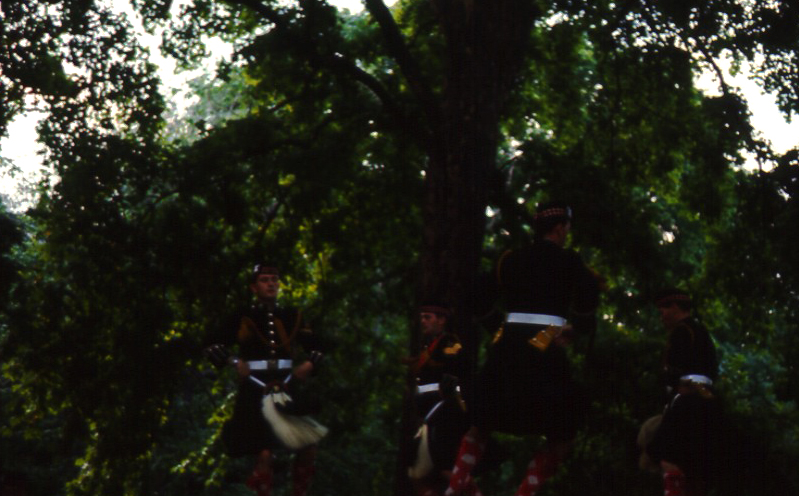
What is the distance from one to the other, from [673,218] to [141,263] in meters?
16.4

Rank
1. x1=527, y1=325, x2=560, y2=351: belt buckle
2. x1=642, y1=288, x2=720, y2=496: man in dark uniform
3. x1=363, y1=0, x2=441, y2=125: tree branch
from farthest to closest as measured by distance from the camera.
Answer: x1=363, y1=0, x2=441, y2=125: tree branch → x1=642, y1=288, x2=720, y2=496: man in dark uniform → x1=527, y1=325, x2=560, y2=351: belt buckle

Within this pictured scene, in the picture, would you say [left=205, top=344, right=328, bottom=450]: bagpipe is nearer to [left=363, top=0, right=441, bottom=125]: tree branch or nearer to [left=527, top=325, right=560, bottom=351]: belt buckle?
[left=527, top=325, right=560, bottom=351]: belt buckle

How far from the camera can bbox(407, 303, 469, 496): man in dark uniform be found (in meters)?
11.0

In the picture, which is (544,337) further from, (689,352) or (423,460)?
(423,460)

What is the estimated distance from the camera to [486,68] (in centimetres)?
1511

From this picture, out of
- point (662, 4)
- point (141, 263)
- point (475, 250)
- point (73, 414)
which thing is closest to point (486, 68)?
point (475, 250)

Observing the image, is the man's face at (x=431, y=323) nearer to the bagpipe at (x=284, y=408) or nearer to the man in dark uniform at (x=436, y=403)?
the man in dark uniform at (x=436, y=403)

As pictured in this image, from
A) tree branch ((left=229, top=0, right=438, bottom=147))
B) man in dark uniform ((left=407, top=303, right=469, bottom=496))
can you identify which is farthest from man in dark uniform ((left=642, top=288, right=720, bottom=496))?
tree branch ((left=229, top=0, right=438, bottom=147))

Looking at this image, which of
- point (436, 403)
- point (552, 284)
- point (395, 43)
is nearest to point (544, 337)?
point (552, 284)

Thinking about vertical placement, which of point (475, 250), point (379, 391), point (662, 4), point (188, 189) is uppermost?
point (662, 4)

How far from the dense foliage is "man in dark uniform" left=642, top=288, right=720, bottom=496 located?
3693 millimetres

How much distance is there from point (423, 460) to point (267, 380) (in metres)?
1.57

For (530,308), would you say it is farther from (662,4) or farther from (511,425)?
(662,4)

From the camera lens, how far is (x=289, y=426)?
11.0 metres
